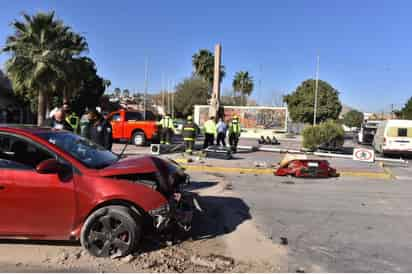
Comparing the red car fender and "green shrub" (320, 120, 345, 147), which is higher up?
"green shrub" (320, 120, 345, 147)

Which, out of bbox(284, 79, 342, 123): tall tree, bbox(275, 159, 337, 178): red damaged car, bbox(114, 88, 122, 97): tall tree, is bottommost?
bbox(275, 159, 337, 178): red damaged car

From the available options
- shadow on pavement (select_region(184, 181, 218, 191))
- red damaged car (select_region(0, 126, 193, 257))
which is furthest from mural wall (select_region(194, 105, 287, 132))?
red damaged car (select_region(0, 126, 193, 257))

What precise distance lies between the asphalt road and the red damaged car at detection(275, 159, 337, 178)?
0.35m

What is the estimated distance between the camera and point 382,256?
4.51 meters

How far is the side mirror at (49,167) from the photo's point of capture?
406cm

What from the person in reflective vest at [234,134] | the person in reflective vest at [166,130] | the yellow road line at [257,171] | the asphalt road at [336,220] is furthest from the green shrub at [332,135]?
the asphalt road at [336,220]

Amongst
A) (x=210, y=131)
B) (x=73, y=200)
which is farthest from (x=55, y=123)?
(x=210, y=131)

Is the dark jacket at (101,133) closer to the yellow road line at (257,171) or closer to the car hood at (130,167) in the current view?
the yellow road line at (257,171)

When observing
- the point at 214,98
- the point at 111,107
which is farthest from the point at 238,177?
the point at 111,107

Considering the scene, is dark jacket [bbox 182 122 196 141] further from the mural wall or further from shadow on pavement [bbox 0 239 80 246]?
Result: the mural wall

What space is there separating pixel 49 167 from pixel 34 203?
0.46m

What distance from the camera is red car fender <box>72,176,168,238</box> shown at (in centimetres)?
416

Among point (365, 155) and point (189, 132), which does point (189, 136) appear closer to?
point (189, 132)

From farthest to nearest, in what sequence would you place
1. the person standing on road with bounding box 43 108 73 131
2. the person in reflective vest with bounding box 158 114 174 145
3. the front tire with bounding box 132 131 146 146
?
the front tire with bounding box 132 131 146 146
the person in reflective vest with bounding box 158 114 174 145
the person standing on road with bounding box 43 108 73 131
